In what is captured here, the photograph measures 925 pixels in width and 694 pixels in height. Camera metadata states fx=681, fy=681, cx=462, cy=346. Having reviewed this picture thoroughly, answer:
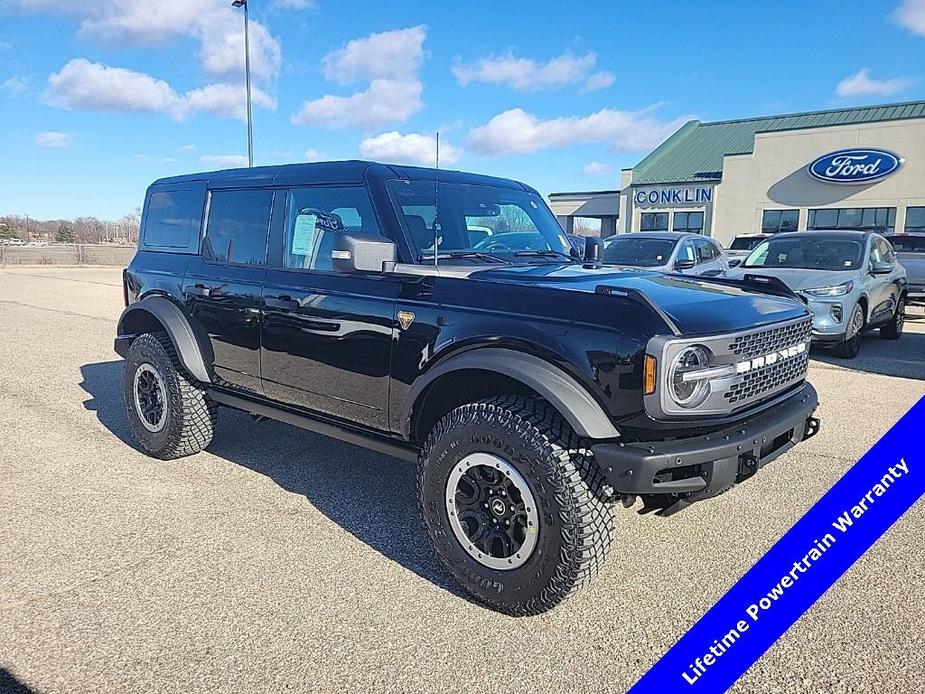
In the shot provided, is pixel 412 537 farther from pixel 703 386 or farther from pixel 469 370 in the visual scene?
pixel 703 386

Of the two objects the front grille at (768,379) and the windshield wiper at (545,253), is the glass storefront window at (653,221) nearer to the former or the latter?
the windshield wiper at (545,253)

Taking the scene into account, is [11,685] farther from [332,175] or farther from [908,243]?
[908,243]

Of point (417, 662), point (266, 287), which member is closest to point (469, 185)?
point (266, 287)

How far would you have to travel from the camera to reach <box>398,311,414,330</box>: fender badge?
3.38 m

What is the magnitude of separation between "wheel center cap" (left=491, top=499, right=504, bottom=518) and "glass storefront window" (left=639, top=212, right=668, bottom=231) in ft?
117

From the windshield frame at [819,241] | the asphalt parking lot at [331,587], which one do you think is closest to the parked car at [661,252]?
the windshield frame at [819,241]

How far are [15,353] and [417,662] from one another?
371 inches

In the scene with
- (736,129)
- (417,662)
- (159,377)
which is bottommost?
(417,662)

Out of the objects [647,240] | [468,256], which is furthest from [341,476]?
[647,240]

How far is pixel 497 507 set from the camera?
3031 mm

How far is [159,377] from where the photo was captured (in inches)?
193

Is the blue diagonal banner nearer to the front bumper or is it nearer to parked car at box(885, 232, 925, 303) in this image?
A: the front bumper

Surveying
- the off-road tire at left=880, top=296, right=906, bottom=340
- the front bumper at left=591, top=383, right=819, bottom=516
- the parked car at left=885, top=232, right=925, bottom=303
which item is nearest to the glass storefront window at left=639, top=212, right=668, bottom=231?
the parked car at left=885, top=232, right=925, bottom=303

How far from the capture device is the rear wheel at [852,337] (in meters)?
8.65
